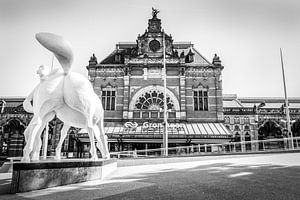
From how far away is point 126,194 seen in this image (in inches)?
125

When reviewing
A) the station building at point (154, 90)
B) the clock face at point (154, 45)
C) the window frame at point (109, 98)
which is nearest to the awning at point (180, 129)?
the station building at point (154, 90)

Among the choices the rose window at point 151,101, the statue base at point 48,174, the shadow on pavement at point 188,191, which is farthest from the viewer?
the rose window at point 151,101

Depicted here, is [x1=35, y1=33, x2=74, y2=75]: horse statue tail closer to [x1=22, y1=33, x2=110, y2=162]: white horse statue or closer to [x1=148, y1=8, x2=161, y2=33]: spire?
[x1=22, y1=33, x2=110, y2=162]: white horse statue

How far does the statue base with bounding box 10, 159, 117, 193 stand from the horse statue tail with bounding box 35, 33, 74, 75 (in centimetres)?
210

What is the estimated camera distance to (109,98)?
23.6 m

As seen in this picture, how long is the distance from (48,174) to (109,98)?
790 inches

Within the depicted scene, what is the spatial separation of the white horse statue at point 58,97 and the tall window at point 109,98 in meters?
18.2

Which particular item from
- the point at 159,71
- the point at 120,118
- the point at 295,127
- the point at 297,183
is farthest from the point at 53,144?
the point at 295,127

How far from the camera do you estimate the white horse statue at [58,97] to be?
4.54m

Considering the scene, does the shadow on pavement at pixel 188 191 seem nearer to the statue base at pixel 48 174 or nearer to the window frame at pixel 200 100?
the statue base at pixel 48 174

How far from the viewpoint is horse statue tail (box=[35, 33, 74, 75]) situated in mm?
4578

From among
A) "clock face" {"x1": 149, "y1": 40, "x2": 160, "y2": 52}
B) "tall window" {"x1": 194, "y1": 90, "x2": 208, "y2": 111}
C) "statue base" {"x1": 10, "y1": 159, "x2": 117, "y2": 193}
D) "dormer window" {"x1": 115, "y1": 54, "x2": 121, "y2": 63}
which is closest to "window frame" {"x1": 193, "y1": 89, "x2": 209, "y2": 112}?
"tall window" {"x1": 194, "y1": 90, "x2": 208, "y2": 111}

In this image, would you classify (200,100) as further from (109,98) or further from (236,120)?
(109,98)

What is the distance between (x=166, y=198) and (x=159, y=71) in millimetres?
21196
